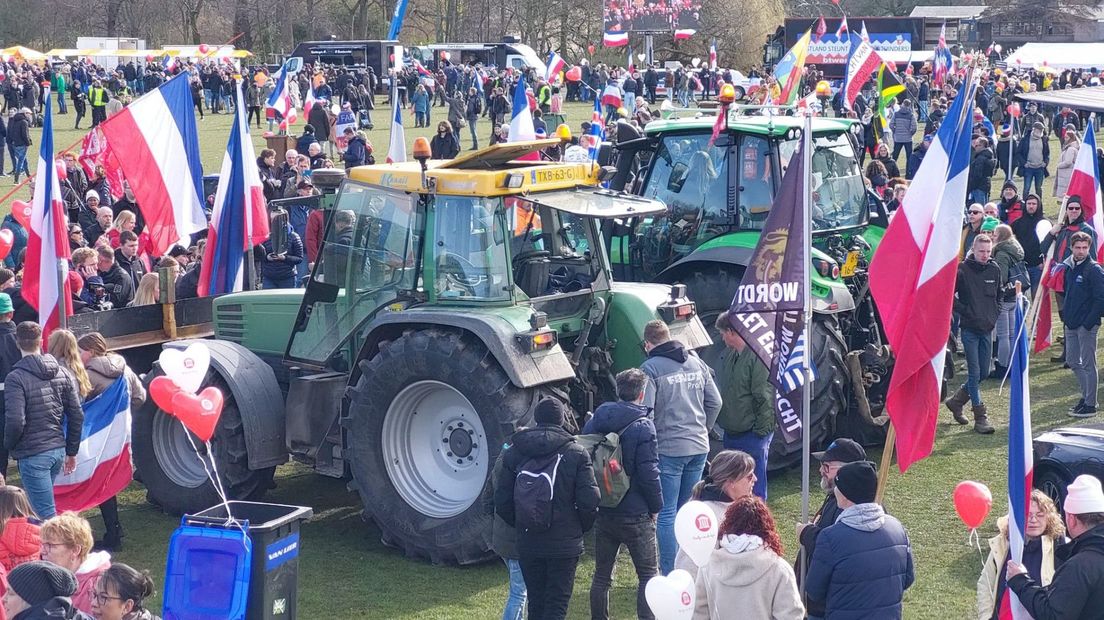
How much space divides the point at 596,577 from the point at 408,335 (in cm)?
188

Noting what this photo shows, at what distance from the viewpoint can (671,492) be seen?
7.89m

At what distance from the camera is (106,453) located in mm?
8367

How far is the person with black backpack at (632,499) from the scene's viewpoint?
7.04m

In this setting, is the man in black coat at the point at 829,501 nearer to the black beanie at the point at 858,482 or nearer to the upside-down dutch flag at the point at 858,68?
the black beanie at the point at 858,482

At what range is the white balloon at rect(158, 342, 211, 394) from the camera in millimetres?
7141

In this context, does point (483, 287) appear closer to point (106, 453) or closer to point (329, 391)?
point (329, 391)

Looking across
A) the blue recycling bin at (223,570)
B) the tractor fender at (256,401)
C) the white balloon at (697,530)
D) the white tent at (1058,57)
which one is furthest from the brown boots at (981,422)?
the white tent at (1058,57)

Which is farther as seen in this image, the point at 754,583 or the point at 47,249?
the point at 47,249

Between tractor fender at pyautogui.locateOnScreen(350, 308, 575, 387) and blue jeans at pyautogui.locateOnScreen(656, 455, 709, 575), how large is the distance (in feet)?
2.59

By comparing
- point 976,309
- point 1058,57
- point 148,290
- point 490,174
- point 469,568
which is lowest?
point 469,568

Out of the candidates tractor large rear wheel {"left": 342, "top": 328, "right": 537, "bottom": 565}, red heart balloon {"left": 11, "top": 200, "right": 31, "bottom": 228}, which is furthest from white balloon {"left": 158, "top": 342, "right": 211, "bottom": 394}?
red heart balloon {"left": 11, "top": 200, "right": 31, "bottom": 228}

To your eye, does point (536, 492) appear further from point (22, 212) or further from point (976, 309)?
point (22, 212)

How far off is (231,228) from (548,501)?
5.89 m

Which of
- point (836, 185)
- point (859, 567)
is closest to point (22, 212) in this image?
point (836, 185)
